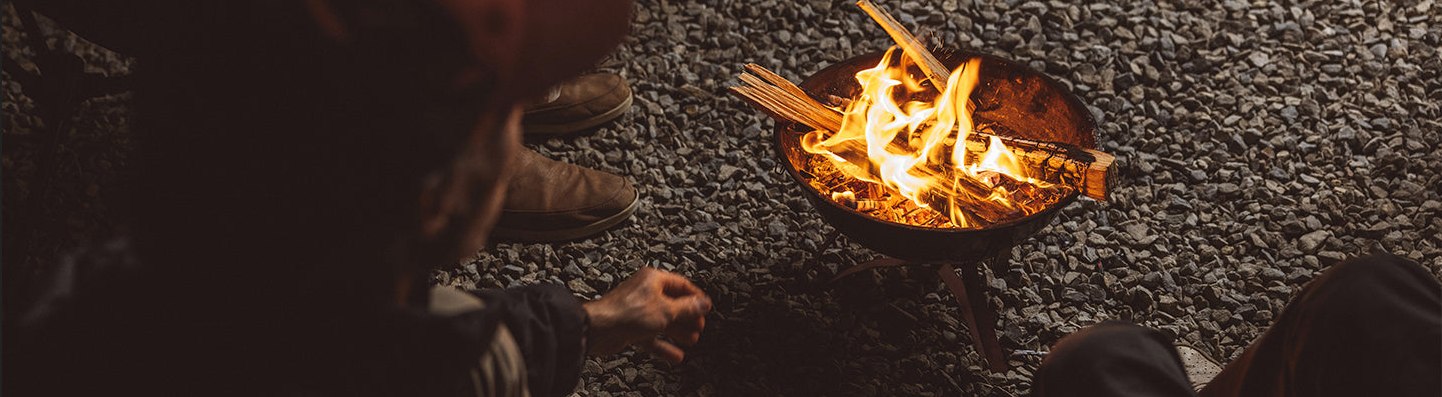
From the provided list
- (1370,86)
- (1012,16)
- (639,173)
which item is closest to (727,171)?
(639,173)

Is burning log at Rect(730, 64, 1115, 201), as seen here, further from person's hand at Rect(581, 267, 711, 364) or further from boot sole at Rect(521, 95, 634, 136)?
boot sole at Rect(521, 95, 634, 136)

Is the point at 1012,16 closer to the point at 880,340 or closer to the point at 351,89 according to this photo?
the point at 880,340

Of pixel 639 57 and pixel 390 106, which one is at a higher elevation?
pixel 390 106

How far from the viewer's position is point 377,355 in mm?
904

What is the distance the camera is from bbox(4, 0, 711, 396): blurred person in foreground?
749 millimetres

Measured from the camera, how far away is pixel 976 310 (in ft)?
7.21

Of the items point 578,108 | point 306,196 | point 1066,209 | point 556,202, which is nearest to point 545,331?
point 306,196

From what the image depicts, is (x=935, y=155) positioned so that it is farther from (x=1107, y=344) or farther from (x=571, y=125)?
(x=571, y=125)

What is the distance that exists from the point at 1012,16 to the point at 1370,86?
112 centimetres

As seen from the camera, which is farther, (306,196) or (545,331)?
(545,331)

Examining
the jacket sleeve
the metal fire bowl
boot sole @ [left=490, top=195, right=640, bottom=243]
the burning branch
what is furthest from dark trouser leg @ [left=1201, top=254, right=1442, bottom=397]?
boot sole @ [left=490, top=195, right=640, bottom=243]

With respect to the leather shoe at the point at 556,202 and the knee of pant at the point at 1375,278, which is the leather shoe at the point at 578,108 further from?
the knee of pant at the point at 1375,278

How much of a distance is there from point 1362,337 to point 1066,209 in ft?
4.36

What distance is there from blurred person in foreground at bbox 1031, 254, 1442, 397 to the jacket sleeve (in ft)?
2.46
